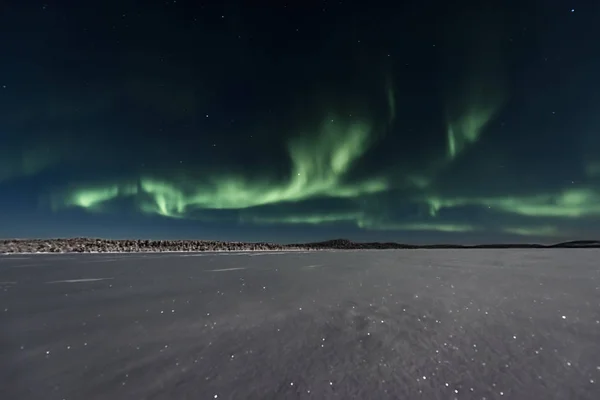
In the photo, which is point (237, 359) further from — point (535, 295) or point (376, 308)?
point (535, 295)

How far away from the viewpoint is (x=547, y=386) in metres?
3.16

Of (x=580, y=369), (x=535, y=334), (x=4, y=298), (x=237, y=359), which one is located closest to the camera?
(x=580, y=369)

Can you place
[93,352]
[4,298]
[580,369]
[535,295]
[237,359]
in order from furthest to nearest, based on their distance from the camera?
[535,295], [4,298], [93,352], [237,359], [580,369]

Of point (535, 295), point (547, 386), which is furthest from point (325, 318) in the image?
point (535, 295)

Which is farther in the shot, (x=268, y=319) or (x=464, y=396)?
(x=268, y=319)

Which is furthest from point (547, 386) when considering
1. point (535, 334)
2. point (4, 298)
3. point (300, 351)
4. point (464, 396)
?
point (4, 298)

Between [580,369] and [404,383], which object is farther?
[580,369]

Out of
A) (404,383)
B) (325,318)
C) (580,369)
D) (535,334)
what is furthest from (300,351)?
(535,334)

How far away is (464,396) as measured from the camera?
296 cm

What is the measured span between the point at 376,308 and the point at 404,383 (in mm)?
3695

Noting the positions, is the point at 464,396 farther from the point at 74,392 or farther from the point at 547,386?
the point at 74,392

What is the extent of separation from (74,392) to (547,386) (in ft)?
16.0

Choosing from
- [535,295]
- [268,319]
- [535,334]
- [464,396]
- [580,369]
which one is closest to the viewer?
[464,396]

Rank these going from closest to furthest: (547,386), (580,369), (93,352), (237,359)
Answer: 1. (547,386)
2. (580,369)
3. (237,359)
4. (93,352)
